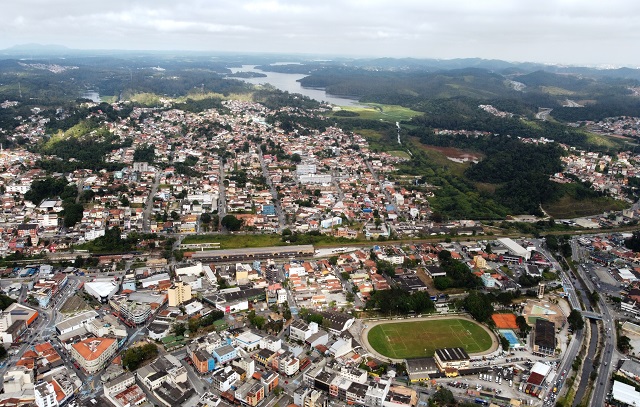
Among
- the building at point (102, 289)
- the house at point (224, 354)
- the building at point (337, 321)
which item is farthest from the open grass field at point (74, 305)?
the building at point (337, 321)

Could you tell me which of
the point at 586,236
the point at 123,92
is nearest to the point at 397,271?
the point at 586,236

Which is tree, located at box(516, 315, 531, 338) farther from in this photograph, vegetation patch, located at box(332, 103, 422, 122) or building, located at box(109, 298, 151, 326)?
vegetation patch, located at box(332, 103, 422, 122)

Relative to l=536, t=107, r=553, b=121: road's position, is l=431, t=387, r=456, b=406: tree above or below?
below

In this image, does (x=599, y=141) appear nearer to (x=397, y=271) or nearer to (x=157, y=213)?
(x=397, y=271)

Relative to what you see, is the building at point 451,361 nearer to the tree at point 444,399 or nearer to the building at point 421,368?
the building at point 421,368

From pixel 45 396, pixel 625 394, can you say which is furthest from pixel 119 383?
pixel 625 394

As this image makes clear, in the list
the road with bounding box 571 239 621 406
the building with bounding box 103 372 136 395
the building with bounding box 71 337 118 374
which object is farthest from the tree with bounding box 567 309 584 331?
the building with bounding box 71 337 118 374
